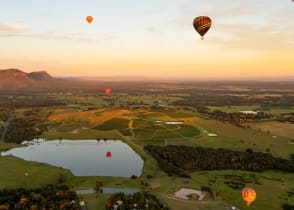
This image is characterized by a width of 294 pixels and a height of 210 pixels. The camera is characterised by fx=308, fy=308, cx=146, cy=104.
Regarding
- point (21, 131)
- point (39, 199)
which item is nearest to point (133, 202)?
point (39, 199)

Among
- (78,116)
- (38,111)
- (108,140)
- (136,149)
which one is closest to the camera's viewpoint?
(136,149)

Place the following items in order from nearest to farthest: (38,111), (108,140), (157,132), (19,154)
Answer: (19,154) < (108,140) < (157,132) < (38,111)

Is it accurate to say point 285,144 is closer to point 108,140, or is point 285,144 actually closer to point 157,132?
point 157,132

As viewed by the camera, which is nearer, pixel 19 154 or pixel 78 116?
pixel 19 154

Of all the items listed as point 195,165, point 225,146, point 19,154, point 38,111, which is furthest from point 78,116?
point 195,165

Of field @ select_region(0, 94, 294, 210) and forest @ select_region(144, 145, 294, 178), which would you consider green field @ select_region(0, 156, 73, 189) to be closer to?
field @ select_region(0, 94, 294, 210)

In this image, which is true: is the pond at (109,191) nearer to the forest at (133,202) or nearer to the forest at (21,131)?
the forest at (133,202)
